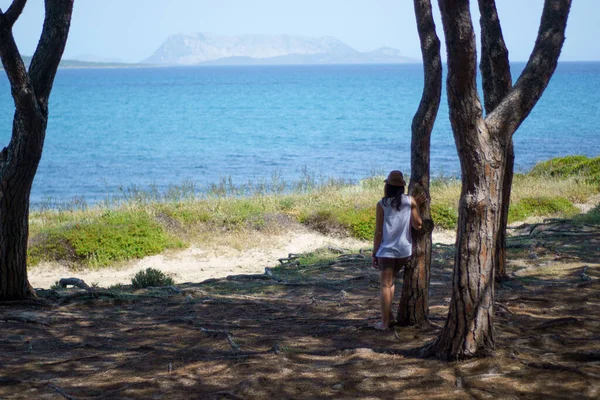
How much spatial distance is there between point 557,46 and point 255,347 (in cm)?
384

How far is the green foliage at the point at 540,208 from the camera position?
17131 mm

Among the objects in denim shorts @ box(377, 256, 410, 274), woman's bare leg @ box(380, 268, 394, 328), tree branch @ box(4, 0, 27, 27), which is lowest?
woman's bare leg @ box(380, 268, 394, 328)

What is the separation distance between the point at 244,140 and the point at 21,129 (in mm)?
48263

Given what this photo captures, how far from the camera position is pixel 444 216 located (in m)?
16.6

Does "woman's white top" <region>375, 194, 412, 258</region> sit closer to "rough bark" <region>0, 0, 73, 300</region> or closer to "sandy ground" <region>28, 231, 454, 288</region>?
"rough bark" <region>0, 0, 73, 300</region>

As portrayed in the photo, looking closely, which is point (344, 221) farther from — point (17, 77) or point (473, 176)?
point (473, 176)

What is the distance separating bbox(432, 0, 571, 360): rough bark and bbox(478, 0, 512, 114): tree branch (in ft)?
8.19

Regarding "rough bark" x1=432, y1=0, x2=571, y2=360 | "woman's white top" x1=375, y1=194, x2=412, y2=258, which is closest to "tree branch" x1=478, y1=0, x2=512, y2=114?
"woman's white top" x1=375, y1=194, x2=412, y2=258

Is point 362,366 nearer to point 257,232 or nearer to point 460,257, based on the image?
point 460,257

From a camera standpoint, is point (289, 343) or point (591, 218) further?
point (591, 218)

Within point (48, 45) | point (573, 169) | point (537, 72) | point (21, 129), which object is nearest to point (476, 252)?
point (537, 72)

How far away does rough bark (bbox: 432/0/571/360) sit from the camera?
5.68 m

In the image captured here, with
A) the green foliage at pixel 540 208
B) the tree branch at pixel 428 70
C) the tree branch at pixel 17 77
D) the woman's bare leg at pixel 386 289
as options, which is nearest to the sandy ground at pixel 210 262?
the green foliage at pixel 540 208

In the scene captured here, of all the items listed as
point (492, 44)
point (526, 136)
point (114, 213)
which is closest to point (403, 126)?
point (526, 136)
